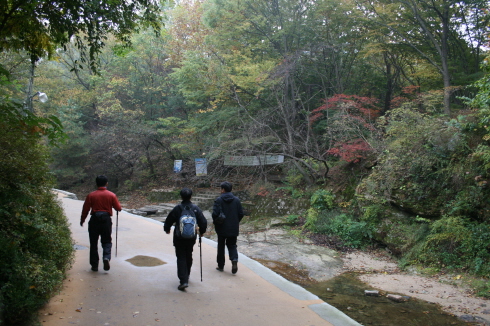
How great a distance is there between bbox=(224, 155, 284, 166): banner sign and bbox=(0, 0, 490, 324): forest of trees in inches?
18.8

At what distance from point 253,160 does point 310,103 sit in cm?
530

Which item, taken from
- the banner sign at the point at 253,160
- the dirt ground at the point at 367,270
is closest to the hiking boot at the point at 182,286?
the dirt ground at the point at 367,270

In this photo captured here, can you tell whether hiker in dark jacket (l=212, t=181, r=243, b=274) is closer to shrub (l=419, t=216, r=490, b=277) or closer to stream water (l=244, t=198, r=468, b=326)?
stream water (l=244, t=198, r=468, b=326)

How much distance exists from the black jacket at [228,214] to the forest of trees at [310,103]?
2854 mm

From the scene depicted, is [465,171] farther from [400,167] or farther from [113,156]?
[113,156]

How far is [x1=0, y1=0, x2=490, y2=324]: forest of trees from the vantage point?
9477 mm

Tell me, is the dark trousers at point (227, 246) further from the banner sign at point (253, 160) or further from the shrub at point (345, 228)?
the banner sign at point (253, 160)

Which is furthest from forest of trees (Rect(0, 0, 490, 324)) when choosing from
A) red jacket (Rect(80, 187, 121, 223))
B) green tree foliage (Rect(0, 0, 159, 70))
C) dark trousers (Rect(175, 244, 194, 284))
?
dark trousers (Rect(175, 244, 194, 284))

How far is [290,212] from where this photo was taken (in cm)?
1712

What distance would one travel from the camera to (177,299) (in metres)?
4.95

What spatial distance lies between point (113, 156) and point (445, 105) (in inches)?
880

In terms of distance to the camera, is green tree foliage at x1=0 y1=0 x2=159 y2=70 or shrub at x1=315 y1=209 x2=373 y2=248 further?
shrub at x1=315 y1=209 x2=373 y2=248

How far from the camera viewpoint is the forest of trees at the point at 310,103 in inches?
373

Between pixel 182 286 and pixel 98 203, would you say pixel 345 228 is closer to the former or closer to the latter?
pixel 182 286
